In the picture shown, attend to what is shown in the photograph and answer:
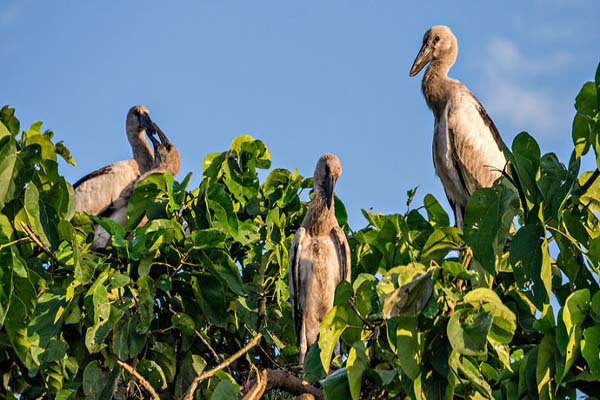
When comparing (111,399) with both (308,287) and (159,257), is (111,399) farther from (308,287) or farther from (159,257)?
(308,287)

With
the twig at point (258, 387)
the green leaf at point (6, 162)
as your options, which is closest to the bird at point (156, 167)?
the green leaf at point (6, 162)

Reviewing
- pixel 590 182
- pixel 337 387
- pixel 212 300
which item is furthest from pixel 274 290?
pixel 590 182

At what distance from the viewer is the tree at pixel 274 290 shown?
154 inches

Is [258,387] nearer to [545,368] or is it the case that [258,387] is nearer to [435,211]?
[545,368]

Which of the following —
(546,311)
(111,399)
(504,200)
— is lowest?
(111,399)

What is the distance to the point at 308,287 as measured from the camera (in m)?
6.68

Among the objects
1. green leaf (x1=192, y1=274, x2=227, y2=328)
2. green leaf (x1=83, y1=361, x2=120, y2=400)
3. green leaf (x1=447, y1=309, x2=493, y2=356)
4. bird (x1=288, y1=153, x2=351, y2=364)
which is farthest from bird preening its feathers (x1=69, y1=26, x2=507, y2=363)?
green leaf (x1=447, y1=309, x2=493, y2=356)

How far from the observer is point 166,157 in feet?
29.5

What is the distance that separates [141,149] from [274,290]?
3405mm

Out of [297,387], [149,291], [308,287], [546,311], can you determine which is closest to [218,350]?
[308,287]

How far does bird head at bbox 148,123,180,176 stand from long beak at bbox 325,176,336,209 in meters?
2.24

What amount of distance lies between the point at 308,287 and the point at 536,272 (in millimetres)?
2818

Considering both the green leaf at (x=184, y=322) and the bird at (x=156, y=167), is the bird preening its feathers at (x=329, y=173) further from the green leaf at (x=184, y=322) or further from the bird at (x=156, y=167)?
the green leaf at (x=184, y=322)

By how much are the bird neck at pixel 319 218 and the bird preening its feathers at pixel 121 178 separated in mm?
1937
